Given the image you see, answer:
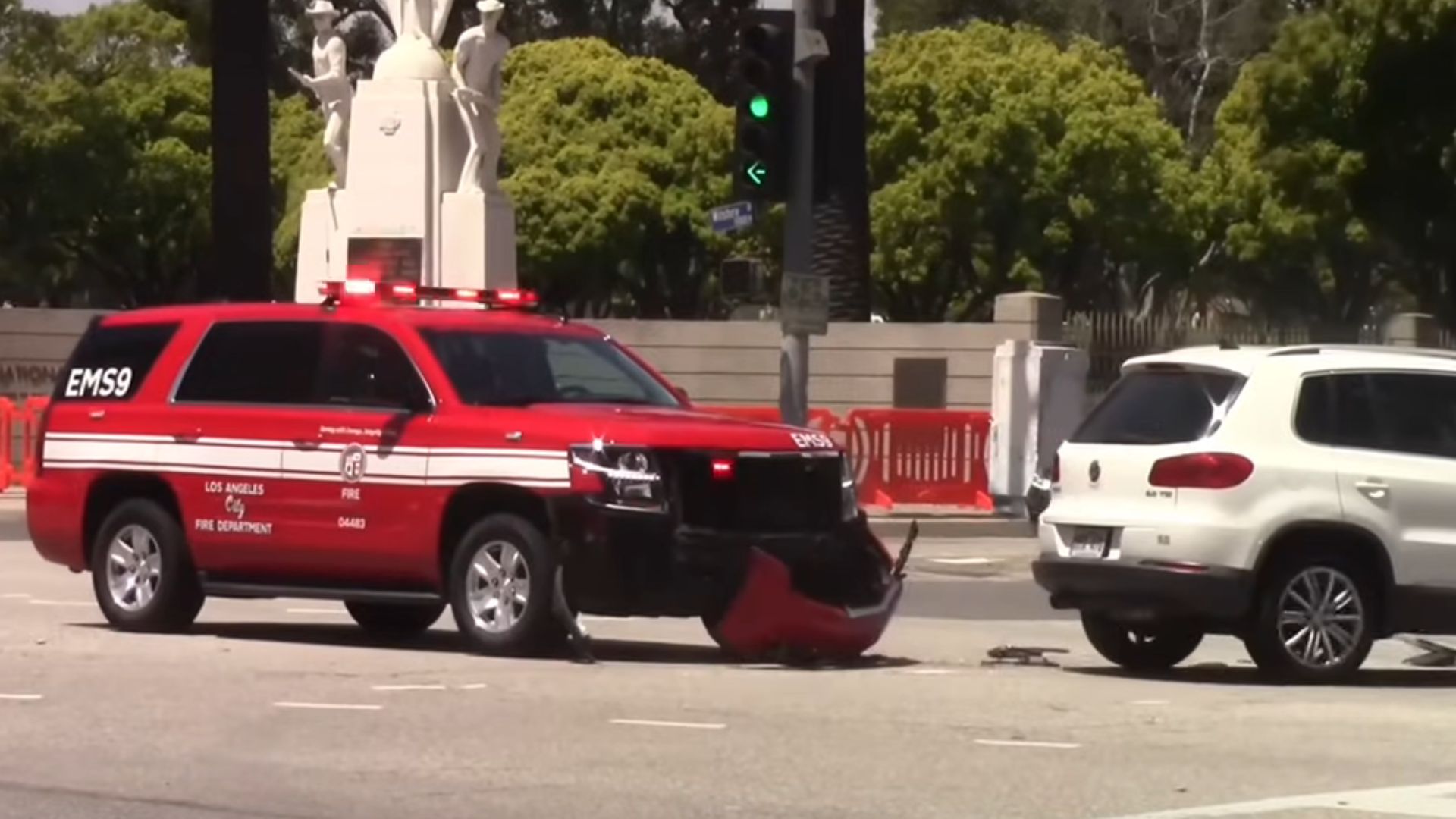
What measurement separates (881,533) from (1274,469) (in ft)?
42.1

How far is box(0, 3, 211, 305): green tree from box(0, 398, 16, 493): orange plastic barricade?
106 feet

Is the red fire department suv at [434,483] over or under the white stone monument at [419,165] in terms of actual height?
under

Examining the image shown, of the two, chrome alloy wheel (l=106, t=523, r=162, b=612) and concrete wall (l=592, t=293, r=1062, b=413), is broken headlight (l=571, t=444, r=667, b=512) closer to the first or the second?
chrome alloy wheel (l=106, t=523, r=162, b=612)

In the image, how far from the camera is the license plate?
14.4 metres

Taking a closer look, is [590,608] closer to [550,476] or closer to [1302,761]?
[550,476]

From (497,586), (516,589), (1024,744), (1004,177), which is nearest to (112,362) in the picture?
(497,586)

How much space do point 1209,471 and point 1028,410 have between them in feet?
51.0

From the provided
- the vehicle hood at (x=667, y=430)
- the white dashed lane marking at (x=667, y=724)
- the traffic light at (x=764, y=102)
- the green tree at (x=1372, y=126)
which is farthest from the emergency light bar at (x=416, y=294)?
the green tree at (x=1372, y=126)

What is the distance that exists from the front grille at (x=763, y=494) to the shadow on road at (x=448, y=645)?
0.78 meters

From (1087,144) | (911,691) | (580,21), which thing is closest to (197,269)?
(580,21)

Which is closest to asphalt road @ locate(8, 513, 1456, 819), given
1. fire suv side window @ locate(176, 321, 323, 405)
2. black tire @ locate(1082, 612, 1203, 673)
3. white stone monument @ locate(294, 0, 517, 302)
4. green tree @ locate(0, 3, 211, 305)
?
black tire @ locate(1082, 612, 1203, 673)

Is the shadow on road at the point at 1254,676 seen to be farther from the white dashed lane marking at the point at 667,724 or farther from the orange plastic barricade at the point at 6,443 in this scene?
the orange plastic barricade at the point at 6,443

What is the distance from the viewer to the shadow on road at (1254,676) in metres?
14.5

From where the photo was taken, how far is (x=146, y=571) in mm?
15961
